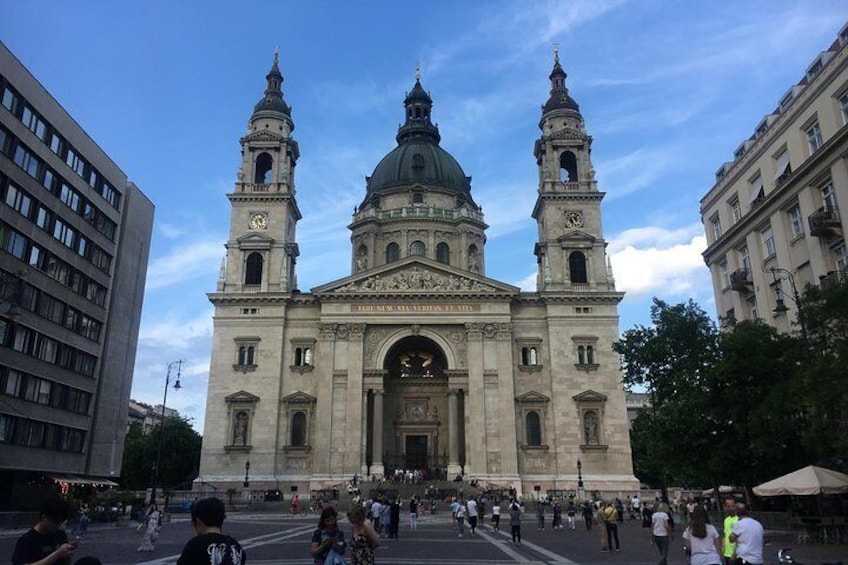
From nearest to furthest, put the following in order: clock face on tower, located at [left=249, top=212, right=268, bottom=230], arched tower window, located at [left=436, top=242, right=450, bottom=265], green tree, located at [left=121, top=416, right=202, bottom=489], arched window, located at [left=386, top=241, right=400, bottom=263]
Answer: clock face on tower, located at [left=249, top=212, right=268, bottom=230] < arched window, located at [left=386, top=241, right=400, bottom=263] < arched tower window, located at [left=436, top=242, right=450, bottom=265] < green tree, located at [left=121, top=416, right=202, bottom=489]

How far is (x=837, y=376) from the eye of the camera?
19812 mm

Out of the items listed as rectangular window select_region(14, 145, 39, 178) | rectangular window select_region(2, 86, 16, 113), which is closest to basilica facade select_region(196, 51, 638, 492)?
rectangular window select_region(14, 145, 39, 178)

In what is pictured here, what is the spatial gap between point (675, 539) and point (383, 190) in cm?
5035

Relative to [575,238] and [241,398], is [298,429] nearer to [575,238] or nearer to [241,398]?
[241,398]

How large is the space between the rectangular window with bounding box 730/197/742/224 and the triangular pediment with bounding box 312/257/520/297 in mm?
19025

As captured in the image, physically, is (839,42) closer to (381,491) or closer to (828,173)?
(828,173)

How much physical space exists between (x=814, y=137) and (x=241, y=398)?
4104 cm

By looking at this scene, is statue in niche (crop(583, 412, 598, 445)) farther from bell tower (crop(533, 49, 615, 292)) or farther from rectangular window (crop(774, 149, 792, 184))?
rectangular window (crop(774, 149, 792, 184))

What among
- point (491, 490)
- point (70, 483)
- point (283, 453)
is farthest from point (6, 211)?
point (491, 490)

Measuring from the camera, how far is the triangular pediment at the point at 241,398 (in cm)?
5216

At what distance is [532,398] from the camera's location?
5262 cm

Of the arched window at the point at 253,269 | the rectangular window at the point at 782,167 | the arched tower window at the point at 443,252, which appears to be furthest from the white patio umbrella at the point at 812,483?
the arched tower window at the point at 443,252

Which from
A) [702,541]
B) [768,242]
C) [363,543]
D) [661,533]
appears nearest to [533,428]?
[768,242]

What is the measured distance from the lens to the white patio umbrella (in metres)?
19.3
